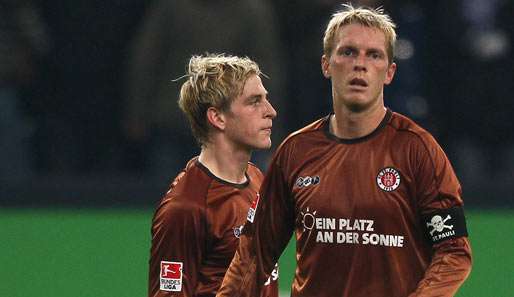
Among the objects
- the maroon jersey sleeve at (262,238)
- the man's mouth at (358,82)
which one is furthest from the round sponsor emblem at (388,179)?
the maroon jersey sleeve at (262,238)

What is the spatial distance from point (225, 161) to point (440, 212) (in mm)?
1181

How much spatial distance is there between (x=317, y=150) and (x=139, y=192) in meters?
6.13

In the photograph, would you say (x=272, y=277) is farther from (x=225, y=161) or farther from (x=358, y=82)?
(x=358, y=82)

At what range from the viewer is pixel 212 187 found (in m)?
5.52

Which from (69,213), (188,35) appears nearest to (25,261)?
(69,213)

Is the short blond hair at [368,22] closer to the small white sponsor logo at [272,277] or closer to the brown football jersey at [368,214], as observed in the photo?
the brown football jersey at [368,214]

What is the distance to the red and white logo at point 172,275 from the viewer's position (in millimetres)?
5363

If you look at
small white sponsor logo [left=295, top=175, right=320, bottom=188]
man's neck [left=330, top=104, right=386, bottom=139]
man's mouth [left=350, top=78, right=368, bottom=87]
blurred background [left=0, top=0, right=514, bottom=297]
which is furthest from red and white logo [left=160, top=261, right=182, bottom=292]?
blurred background [left=0, top=0, right=514, bottom=297]

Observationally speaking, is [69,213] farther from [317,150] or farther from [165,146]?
[317,150]

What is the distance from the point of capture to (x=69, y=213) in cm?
1120

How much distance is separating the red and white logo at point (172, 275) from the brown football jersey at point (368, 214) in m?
0.25

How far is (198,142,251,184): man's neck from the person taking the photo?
564cm

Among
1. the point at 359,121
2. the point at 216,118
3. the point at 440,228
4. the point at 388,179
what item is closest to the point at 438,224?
the point at 440,228

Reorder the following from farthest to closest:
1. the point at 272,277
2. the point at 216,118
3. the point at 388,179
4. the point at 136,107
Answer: the point at 136,107
the point at 216,118
the point at 272,277
the point at 388,179
